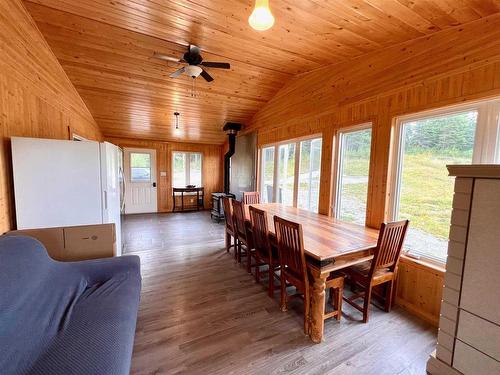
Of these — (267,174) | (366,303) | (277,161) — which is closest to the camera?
(366,303)

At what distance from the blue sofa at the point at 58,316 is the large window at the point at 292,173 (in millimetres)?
2910

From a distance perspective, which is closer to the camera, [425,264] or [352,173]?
[425,264]

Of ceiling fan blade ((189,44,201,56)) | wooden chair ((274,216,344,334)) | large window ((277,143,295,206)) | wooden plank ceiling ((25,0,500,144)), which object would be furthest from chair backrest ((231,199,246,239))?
wooden plank ceiling ((25,0,500,144))

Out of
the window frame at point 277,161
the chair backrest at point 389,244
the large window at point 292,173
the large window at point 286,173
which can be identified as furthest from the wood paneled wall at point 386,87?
the chair backrest at point 389,244

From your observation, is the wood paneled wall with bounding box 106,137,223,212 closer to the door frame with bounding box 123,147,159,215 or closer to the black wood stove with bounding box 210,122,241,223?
the door frame with bounding box 123,147,159,215

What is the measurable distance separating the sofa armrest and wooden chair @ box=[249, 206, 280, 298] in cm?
128

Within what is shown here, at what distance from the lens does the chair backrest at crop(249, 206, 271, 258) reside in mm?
2387

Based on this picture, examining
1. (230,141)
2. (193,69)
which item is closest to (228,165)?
(230,141)

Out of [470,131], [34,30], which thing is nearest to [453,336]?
[470,131]

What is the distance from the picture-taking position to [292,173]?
425 cm

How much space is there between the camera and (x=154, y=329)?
1910mm

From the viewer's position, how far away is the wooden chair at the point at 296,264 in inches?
72.4

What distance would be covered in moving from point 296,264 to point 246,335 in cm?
74

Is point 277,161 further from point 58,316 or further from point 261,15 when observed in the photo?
point 58,316
